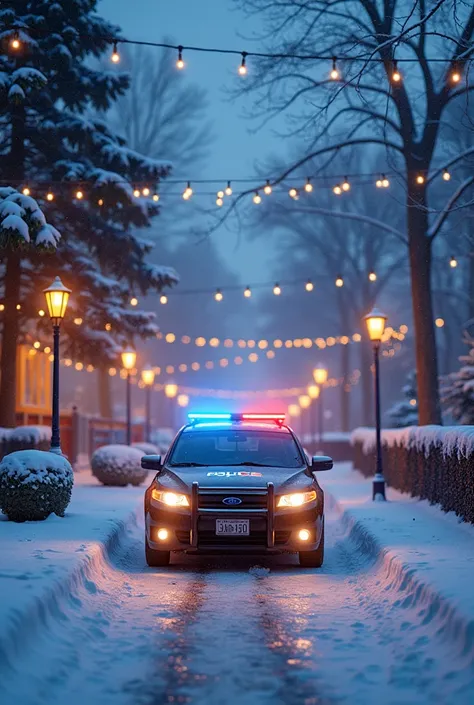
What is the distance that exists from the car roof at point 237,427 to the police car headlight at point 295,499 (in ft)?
5.70

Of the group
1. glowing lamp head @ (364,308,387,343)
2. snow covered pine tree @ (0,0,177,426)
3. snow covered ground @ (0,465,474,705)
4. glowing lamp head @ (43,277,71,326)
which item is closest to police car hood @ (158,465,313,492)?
snow covered ground @ (0,465,474,705)

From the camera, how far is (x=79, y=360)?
29188mm

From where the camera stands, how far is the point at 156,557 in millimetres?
12039

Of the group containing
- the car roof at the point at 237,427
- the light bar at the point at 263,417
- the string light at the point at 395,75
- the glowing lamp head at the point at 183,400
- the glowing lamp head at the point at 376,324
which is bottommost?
the car roof at the point at 237,427

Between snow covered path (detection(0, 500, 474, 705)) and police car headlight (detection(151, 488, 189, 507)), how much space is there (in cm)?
78

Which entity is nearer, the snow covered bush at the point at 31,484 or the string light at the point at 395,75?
the snow covered bush at the point at 31,484

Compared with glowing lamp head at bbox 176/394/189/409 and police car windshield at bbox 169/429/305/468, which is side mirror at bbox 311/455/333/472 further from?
glowing lamp head at bbox 176/394/189/409

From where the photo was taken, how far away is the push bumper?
1140 centimetres

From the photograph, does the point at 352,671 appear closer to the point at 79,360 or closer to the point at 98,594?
the point at 98,594

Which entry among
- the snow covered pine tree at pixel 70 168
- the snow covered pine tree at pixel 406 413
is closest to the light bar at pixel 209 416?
the snow covered pine tree at pixel 70 168

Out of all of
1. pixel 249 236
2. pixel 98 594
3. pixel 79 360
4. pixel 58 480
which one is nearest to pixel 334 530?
pixel 58 480

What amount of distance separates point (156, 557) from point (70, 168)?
1556cm

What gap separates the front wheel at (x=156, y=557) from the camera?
1196 centimetres

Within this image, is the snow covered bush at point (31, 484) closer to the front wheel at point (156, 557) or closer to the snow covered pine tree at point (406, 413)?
the front wheel at point (156, 557)
